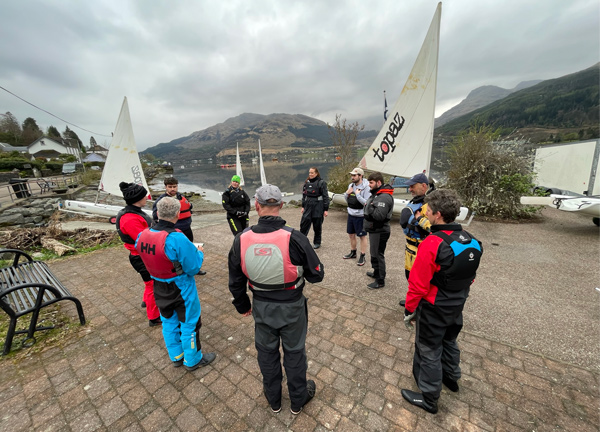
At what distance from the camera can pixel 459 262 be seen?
70.6 inches

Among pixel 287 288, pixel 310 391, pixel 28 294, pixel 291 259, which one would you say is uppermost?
pixel 291 259

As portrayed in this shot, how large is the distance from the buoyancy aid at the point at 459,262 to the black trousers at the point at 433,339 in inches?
8.5

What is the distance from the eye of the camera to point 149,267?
7.59 feet

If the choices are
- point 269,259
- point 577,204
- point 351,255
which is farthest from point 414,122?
point 269,259

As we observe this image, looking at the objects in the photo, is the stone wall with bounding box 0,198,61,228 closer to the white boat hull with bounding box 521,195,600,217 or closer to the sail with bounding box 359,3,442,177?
the sail with bounding box 359,3,442,177

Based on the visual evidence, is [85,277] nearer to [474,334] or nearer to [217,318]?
[217,318]

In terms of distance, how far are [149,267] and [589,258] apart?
328 inches

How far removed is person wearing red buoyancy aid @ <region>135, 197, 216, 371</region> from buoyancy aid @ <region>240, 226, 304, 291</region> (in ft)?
2.74

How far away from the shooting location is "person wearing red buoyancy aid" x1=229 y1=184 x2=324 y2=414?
1.77m

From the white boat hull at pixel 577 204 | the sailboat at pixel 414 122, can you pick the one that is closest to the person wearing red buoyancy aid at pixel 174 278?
the sailboat at pixel 414 122

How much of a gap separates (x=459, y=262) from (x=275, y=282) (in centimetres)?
142

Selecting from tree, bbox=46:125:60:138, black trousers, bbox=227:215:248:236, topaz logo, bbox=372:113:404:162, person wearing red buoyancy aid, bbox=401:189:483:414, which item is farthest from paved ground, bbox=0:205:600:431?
tree, bbox=46:125:60:138

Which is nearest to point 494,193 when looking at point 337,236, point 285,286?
point 337,236

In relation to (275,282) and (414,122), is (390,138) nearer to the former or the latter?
(414,122)
